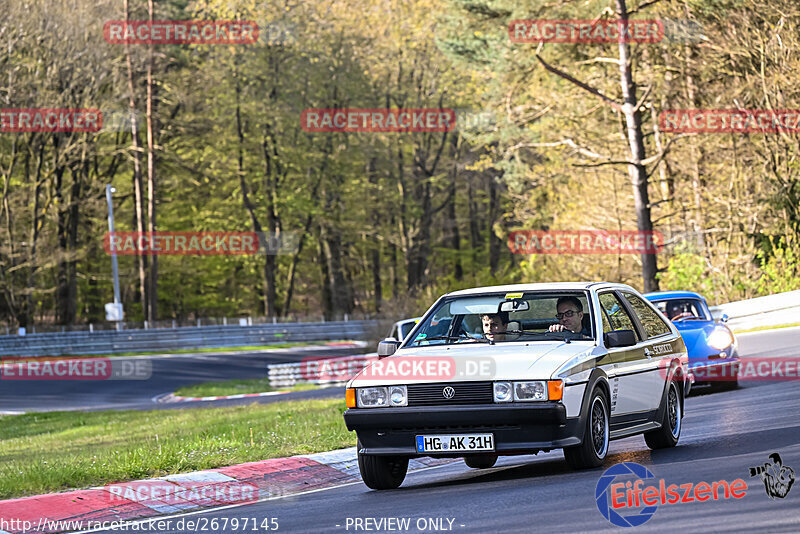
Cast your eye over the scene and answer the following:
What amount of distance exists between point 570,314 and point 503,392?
1.57 meters

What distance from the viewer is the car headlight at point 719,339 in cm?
1739

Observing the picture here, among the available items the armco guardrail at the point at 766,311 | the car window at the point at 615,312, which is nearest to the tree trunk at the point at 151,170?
the armco guardrail at the point at 766,311

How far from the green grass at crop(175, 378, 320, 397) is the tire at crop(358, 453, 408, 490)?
76.4ft

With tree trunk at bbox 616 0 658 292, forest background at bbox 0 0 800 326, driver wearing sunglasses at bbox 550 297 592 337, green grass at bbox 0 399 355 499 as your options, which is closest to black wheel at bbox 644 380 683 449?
driver wearing sunglasses at bbox 550 297 592 337

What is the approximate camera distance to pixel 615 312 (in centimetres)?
1088

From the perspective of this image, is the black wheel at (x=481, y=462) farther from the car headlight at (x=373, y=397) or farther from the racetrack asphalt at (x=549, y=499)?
the car headlight at (x=373, y=397)

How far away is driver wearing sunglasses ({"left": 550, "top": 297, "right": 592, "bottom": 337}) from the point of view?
402 inches

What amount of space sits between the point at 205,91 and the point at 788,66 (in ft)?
112

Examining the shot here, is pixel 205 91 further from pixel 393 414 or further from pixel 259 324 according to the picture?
pixel 393 414

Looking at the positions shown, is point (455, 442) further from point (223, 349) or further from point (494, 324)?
point (223, 349)

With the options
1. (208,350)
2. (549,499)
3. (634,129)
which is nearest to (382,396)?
(549,499)

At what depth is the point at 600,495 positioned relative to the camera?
320 inches

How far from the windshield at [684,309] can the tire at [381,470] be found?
31.5ft

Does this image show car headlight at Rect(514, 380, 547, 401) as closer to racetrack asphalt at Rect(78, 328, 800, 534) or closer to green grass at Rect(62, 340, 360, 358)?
racetrack asphalt at Rect(78, 328, 800, 534)
